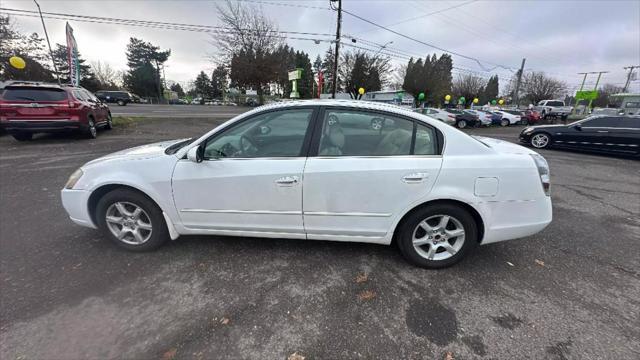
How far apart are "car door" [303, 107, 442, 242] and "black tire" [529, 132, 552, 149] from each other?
11168 millimetres

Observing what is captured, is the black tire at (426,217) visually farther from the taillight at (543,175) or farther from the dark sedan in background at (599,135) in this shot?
the dark sedan in background at (599,135)

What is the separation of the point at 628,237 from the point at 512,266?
6.85 feet

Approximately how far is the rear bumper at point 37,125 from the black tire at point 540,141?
15854 millimetres

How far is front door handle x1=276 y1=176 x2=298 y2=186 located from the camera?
8.00 ft

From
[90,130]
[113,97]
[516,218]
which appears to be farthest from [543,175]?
[113,97]

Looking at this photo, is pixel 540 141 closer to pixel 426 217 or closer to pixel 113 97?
pixel 426 217

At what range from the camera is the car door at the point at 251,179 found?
8.11 feet

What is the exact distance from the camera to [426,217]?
2.51m

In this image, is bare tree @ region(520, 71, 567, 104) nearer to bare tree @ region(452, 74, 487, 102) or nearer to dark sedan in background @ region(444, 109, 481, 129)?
bare tree @ region(452, 74, 487, 102)

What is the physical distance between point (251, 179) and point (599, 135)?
1239 cm

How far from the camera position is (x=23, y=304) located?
2145 millimetres

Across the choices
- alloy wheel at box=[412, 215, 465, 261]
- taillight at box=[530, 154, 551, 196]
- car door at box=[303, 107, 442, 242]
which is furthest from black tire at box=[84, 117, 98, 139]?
taillight at box=[530, 154, 551, 196]

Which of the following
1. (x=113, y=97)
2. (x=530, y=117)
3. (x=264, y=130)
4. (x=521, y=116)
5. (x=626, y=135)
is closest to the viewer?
(x=264, y=130)

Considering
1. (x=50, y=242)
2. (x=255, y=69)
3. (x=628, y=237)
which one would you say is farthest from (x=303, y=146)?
(x=255, y=69)
